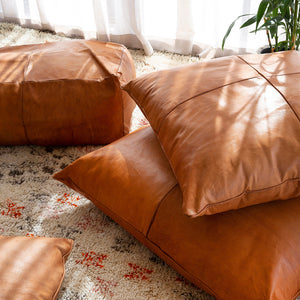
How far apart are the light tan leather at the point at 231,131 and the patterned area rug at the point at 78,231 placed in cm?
29

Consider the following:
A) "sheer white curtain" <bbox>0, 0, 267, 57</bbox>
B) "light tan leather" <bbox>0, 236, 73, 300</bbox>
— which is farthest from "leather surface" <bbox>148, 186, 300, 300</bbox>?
"sheer white curtain" <bbox>0, 0, 267, 57</bbox>

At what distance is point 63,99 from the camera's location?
4.61ft

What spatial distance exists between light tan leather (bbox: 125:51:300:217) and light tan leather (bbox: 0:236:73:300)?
0.34m

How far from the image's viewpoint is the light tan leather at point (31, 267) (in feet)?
2.87

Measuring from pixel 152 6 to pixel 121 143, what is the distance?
3.63 feet

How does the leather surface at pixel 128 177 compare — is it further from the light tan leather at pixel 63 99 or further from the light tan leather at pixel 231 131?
the light tan leather at pixel 63 99


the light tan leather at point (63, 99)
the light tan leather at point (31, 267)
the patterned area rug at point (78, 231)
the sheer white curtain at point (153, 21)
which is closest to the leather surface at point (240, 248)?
the patterned area rug at point (78, 231)

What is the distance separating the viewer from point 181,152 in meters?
0.97

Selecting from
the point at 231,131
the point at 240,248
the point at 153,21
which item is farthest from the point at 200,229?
the point at 153,21

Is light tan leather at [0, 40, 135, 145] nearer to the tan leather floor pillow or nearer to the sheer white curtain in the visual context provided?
the tan leather floor pillow

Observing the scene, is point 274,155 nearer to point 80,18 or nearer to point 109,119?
point 109,119

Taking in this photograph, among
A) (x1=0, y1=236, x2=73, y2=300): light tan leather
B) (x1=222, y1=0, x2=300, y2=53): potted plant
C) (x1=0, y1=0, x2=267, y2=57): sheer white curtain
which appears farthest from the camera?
(x1=0, y1=0, x2=267, y2=57): sheer white curtain

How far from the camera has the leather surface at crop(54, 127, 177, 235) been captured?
1062 mm

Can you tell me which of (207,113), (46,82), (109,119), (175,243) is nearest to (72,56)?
(46,82)
